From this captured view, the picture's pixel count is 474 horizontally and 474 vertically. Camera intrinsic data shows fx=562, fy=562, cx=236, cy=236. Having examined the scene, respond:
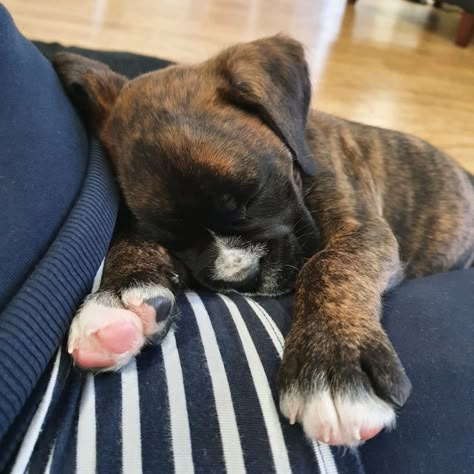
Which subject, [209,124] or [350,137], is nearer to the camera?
[209,124]

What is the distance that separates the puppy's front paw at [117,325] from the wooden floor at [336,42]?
2190 millimetres

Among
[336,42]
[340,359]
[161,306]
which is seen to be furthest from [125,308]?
[336,42]

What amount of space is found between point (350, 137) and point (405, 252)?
42cm

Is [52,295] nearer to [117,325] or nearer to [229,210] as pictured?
[117,325]

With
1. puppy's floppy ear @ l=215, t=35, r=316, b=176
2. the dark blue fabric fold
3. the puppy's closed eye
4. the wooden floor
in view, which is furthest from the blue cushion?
the wooden floor

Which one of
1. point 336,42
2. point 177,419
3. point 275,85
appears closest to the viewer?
point 177,419

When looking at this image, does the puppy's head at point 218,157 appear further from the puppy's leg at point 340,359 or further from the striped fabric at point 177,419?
the striped fabric at point 177,419

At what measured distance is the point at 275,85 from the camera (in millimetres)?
1478

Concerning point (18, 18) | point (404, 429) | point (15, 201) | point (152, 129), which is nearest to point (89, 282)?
point (15, 201)

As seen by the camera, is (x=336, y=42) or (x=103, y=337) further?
(x=336, y=42)

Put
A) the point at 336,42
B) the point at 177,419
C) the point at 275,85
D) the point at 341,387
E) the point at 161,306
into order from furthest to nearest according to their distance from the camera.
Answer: the point at 336,42 → the point at 275,85 → the point at 161,306 → the point at 341,387 → the point at 177,419

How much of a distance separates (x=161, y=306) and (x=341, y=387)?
0.38 meters

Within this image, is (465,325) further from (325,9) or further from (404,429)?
(325,9)

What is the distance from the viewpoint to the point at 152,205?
1318mm
